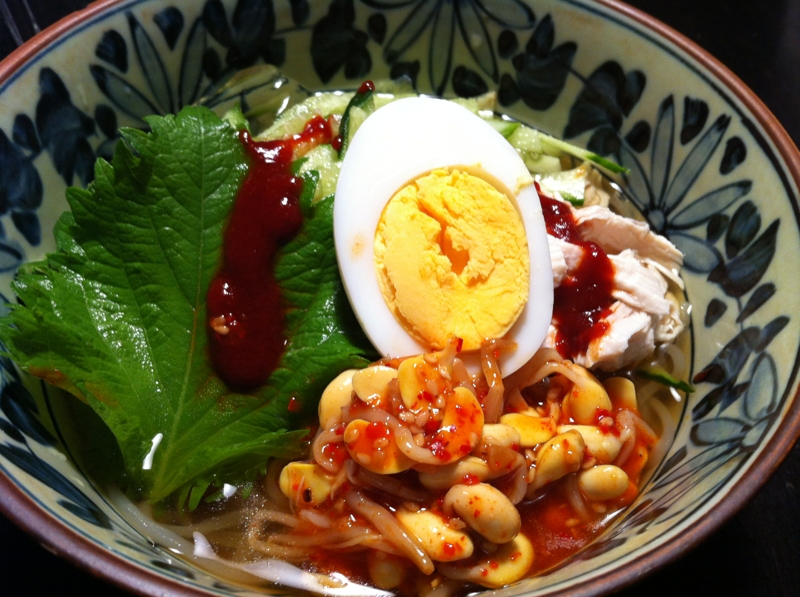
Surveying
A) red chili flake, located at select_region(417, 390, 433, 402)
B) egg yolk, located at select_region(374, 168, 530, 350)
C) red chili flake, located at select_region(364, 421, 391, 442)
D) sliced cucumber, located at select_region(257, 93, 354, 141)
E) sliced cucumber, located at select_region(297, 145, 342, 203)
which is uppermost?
sliced cucumber, located at select_region(257, 93, 354, 141)

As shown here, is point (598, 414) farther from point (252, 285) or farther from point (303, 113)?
point (303, 113)

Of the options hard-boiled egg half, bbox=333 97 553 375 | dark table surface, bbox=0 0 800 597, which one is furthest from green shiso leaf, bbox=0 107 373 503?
dark table surface, bbox=0 0 800 597

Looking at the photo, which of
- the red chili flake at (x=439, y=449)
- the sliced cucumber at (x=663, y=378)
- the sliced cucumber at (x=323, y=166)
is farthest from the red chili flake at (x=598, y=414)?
the sliced cucumber at (x=323, y=166)

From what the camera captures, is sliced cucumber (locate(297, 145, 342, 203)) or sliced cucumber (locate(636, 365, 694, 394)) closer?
sliced cucumber (locate(636, 365, 694, 394))

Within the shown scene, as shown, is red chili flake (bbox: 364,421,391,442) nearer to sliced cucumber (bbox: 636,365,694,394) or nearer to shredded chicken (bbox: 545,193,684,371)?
shredded chicken (bbox: 545,193,684,371)

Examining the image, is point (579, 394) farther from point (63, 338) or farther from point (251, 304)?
point (63, 338)

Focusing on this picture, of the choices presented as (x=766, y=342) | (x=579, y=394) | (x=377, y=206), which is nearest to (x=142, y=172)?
(x=377, y=206)
